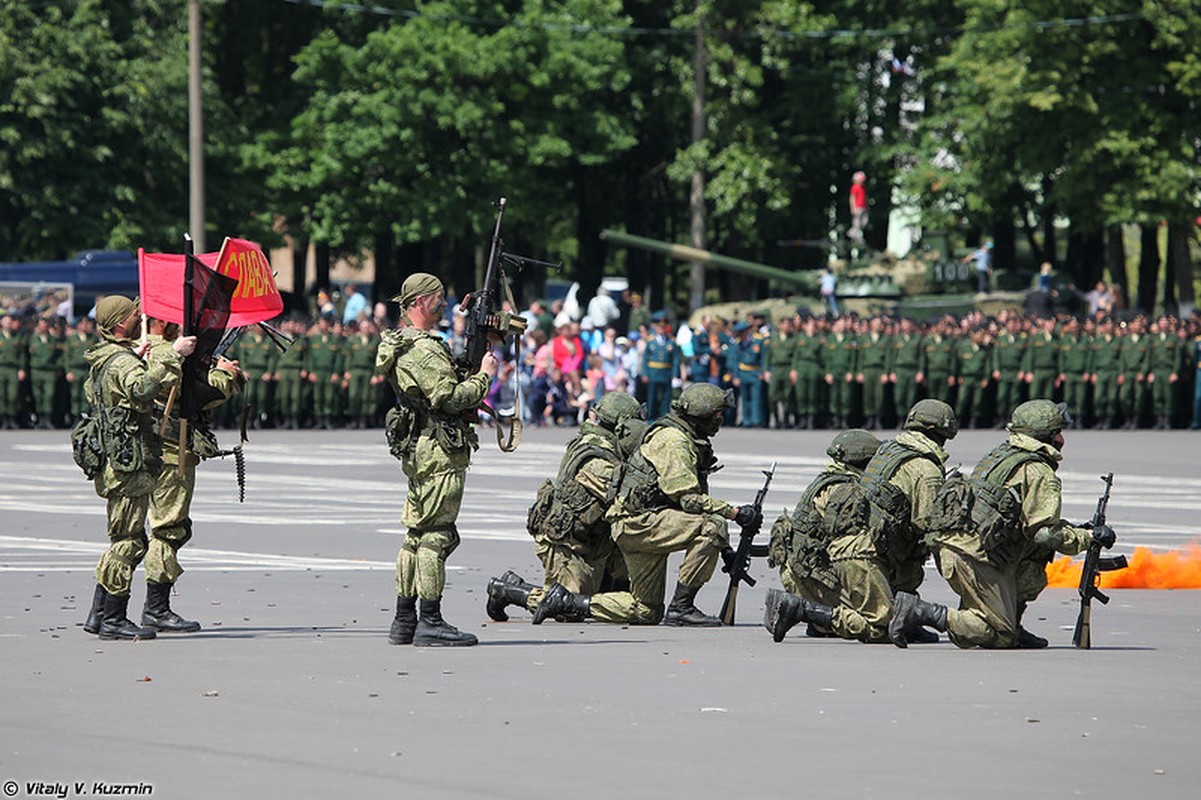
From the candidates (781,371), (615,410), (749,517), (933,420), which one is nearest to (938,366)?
(781,371)

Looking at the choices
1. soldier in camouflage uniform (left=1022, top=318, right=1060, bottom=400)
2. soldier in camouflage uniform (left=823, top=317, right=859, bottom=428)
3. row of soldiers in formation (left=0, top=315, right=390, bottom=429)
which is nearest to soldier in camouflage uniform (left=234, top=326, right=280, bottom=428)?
row of soldiers in formation (left=0, top=315, right=390, bottom=429)

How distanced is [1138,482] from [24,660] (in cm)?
1519

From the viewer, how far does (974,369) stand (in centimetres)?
3353

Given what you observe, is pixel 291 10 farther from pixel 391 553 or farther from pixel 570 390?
pixel 391 553

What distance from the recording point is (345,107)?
4900cm

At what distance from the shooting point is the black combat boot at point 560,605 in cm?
1347

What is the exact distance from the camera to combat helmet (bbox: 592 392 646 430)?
554 inches

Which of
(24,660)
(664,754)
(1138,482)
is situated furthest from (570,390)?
(664,754)

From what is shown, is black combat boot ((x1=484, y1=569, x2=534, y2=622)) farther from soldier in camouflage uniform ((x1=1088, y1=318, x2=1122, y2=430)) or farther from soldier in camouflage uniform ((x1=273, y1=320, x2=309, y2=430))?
soldier in camouflage uniform ((x1=273, y1=320, x2=309, y2=430))

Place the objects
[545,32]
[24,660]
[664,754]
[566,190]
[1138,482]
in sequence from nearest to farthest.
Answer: [664,754] < [24,660] < [1138,482] < [545,32] < [566,190]

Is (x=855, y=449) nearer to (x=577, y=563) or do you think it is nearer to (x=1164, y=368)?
(x=577, y=563)

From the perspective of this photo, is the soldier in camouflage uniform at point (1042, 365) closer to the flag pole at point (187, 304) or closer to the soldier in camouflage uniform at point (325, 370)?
the soldier in camouflage uniform at point (325, 370)

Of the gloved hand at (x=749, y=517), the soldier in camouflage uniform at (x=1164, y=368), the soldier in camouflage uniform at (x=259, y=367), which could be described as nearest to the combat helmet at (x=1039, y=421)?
the gloved hand at (x=749, y=517)

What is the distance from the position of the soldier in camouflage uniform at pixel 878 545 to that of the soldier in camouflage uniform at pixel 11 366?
74.5 feet
